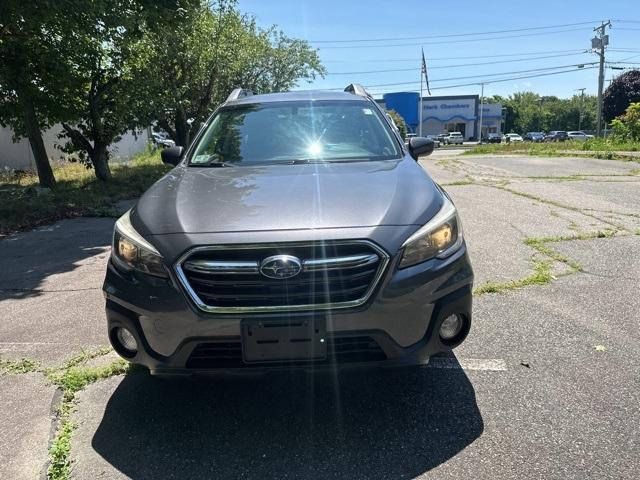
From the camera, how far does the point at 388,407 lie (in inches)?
114

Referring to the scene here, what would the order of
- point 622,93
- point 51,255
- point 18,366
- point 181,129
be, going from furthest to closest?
point 622,93 → point 181,129 → point 51,255 → point 18,366

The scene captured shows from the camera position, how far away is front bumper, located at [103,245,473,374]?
7.98 feet

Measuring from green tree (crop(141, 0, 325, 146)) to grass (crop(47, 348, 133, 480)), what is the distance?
364 inches

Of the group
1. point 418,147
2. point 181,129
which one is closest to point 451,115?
point 181,129

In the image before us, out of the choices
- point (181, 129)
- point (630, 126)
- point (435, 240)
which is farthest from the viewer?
point (630, 126)

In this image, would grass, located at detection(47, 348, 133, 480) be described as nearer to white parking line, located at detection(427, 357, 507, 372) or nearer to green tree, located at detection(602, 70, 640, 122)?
white parking line, located at detection(427, 357, 507, 372)

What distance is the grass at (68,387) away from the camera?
2.51m

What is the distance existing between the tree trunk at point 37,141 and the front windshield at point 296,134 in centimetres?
982

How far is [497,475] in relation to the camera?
2324mm

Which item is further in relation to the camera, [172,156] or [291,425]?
[172,156]

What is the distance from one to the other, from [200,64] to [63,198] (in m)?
8.33

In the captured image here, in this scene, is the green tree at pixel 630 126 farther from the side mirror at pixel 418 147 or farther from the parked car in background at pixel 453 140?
the parked car in background at pixel 453 140

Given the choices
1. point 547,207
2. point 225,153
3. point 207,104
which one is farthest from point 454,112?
point 225,153

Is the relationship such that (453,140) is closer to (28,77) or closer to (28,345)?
(28,77)
